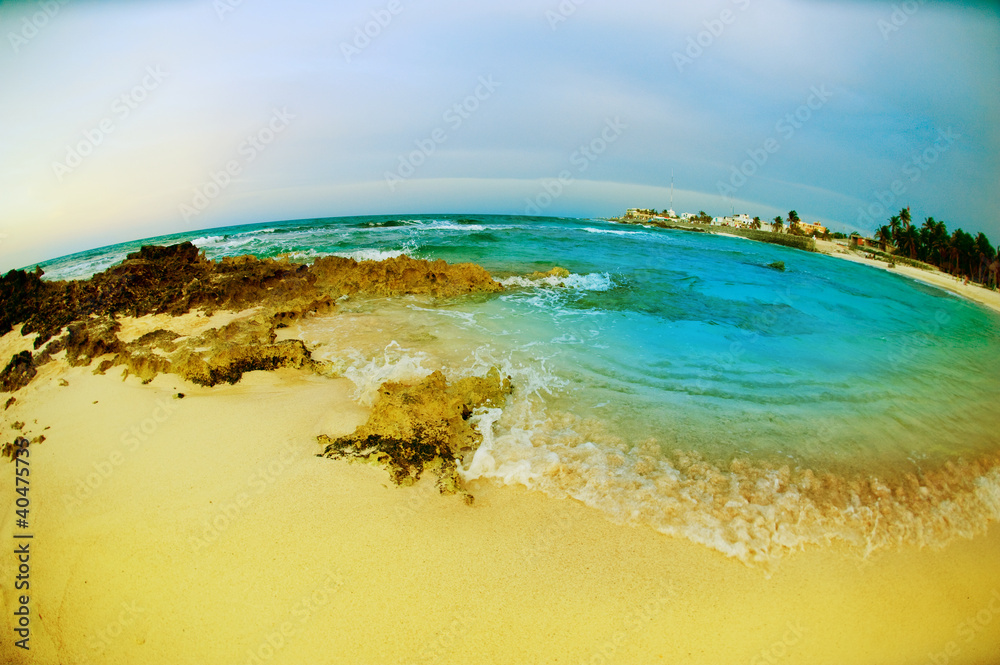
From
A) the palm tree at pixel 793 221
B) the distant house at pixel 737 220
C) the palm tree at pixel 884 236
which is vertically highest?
the distant house at pixel 737 220

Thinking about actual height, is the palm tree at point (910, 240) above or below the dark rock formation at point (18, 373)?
above

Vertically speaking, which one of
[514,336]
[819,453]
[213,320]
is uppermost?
[514,336]

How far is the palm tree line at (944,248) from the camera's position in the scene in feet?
78.4

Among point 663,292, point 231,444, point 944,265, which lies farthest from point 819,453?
→ point 944,265

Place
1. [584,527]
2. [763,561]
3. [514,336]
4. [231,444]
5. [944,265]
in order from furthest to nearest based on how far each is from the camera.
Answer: [944,265]
[514,336]
[231,444]
[584,527]
[763,561]

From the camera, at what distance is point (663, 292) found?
12172 millimetres

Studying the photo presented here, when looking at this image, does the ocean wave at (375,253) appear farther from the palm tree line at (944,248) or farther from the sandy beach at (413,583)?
the palm tree line at (944,248)

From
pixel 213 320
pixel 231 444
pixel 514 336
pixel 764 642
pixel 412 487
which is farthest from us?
pixel 213 320

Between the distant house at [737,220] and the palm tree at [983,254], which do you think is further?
the distant house at [737,220]

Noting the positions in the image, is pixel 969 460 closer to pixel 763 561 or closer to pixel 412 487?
pixel 763 561

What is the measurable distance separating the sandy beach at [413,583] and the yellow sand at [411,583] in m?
0.01

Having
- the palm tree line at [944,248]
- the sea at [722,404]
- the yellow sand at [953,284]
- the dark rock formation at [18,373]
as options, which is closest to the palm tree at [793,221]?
the palm tree line at [944,248]

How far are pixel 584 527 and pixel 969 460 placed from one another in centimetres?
497

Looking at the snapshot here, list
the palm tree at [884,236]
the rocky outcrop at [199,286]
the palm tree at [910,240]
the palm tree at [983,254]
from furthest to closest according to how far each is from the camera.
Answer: the palm tree at [884,236], the palm tree at [910,240], the palm tree at [983,254], the rocky outcrop at [199,286]
